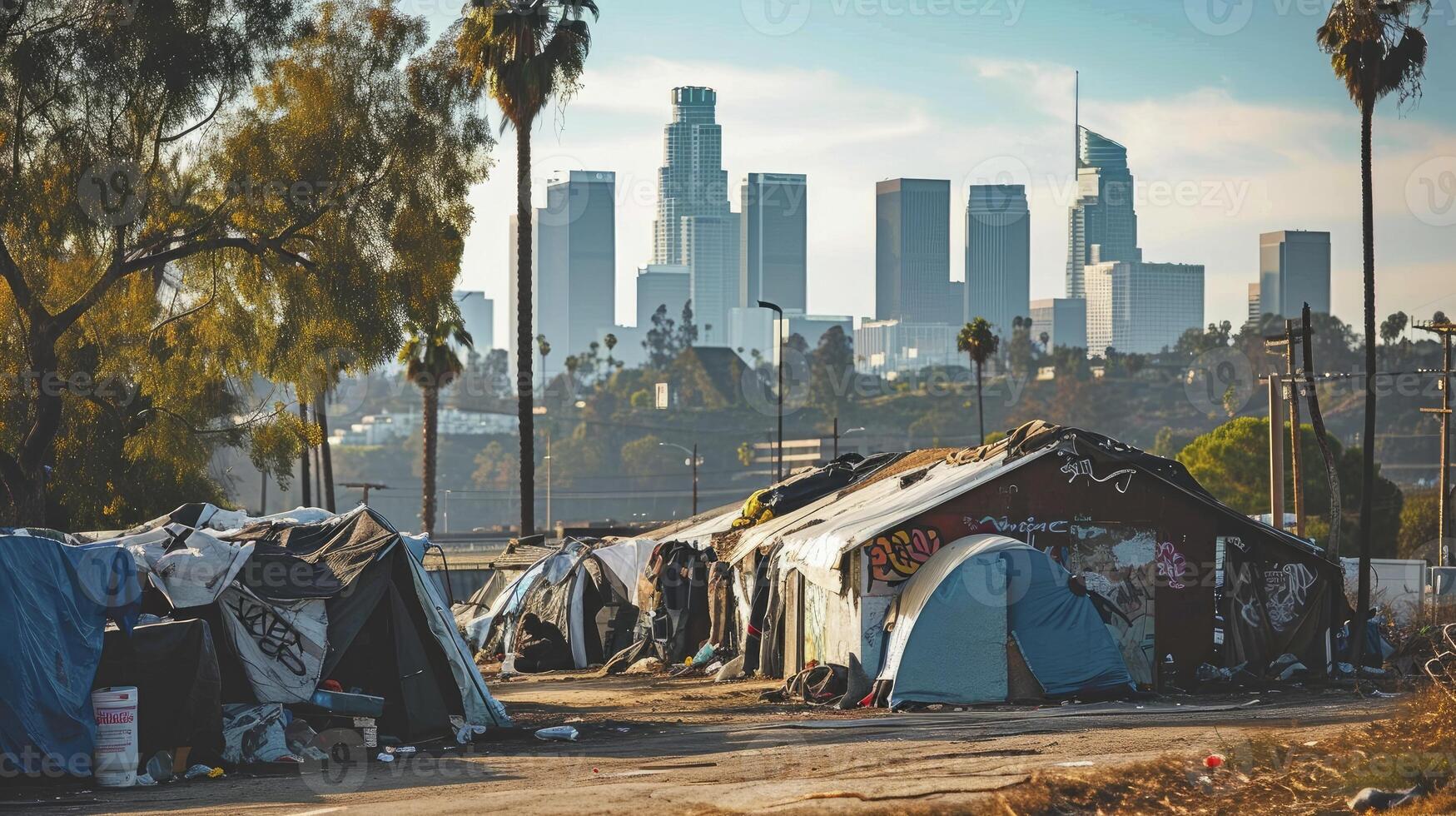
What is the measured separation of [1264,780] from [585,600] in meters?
18.5

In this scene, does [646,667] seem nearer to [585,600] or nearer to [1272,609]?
[585,600]

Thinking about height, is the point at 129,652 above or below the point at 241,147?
below

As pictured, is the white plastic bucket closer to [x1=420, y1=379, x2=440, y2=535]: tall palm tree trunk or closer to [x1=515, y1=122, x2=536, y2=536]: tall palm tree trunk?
[x1=515, y1=122, x2=536, y2=536]: tall palm tree trunk

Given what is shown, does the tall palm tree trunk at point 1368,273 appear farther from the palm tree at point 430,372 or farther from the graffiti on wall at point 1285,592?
the palm tree at point 430,372

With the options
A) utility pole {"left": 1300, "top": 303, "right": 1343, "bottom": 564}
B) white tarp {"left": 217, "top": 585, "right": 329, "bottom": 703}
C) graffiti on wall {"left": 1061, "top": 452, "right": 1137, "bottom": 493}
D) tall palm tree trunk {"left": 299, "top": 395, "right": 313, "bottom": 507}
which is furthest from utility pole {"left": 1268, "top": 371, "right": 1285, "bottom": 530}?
white tarp {"left": 217, "top": 585, "right": 329, "bottom": 703}

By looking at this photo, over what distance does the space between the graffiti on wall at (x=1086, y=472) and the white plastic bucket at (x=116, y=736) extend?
12981 millimetres

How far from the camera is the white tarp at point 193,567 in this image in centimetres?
1353

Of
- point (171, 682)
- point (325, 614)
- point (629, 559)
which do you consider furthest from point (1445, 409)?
point (171, 682)

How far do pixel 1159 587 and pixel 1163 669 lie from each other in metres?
1.18

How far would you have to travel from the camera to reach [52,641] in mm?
12000

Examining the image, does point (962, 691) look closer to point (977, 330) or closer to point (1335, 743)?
point (1335, 743)

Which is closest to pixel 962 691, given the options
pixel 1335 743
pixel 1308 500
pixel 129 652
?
pixel 1335 743

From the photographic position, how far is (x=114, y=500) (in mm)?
28609

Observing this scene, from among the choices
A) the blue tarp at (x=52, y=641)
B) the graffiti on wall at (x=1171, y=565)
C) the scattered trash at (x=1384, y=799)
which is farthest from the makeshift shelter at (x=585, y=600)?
the scattered trash at (x=1384, y=799)
